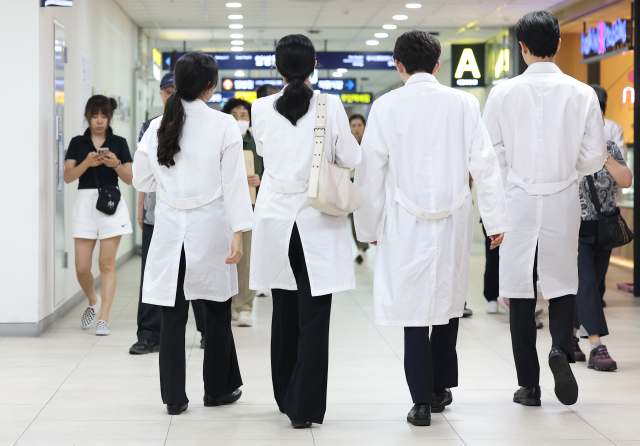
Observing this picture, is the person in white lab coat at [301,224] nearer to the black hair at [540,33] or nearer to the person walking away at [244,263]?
the black hair at [540,33]

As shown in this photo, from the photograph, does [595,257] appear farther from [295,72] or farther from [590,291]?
[295,72]

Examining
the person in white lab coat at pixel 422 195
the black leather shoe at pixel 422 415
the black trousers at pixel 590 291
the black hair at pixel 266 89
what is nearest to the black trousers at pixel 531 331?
the person in white lab coat at pixel 422 195

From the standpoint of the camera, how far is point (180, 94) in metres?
3.45

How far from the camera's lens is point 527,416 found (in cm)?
354

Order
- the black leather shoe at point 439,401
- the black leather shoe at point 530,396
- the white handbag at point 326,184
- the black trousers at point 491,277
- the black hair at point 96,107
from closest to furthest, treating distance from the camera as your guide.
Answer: the white handbag at point 326,184
the black leather shoe at point 439,401
the black leather shoe at point 530,396
the black hair at point 96,107
the black trousers at point 491,277

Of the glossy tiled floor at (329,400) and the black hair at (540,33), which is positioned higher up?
the black hair at (540,33)

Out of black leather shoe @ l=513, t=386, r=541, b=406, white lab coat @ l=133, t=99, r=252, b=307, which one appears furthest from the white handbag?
black leather shoe @ l=513, t=386, r=541, b=406

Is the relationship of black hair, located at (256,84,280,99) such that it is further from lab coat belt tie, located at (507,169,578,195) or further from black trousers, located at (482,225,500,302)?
lab coat belt tie, located at (507,169,578,195)

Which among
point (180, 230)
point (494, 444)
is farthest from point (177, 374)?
point (494, 444)

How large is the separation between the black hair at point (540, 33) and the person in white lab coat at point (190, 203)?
144cm

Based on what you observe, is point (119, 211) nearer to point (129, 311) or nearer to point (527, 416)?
point (129, 311)

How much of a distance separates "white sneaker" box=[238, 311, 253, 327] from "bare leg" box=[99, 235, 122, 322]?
95 cm

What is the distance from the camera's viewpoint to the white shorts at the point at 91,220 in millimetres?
5488

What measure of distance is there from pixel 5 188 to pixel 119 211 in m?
0.77
